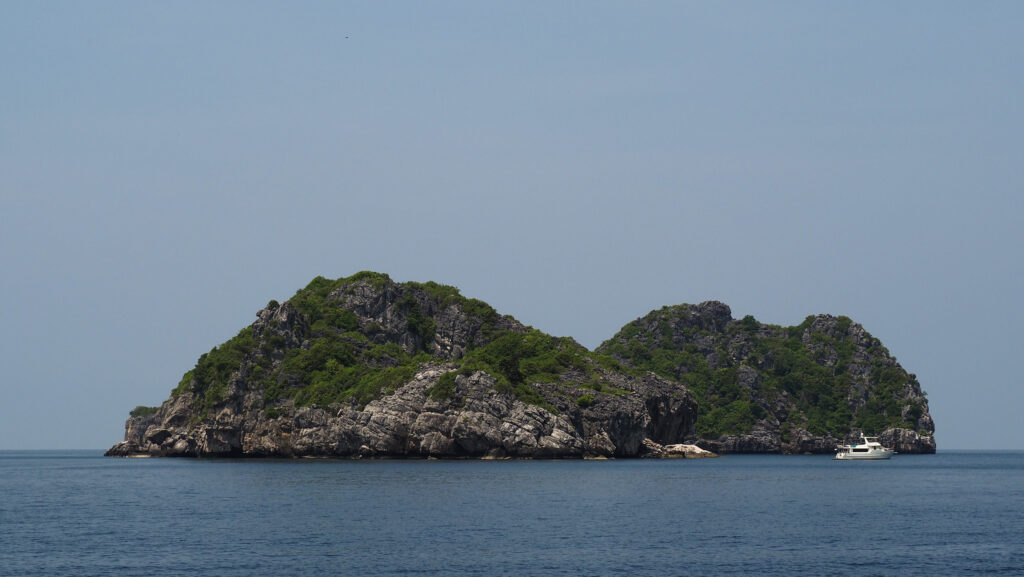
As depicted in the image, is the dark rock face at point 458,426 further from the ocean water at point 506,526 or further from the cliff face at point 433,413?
the ocean water at point 506,526

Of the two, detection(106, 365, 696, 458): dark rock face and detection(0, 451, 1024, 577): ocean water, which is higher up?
detection(106, 365, 696, 458): dark rock face

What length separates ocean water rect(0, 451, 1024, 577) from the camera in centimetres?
5781

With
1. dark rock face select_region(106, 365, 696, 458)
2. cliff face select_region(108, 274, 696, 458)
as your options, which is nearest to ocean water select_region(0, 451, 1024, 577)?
dark rock face select_region(106, 365, 696, 458)

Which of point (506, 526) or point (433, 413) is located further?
point (433, 413)

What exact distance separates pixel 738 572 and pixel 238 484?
77.5 meters

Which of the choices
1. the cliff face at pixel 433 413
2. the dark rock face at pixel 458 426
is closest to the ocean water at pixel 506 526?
the dark rock face at pixel 458 426

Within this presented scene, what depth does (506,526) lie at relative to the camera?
7444 cm

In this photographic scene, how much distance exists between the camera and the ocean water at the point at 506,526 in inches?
2276

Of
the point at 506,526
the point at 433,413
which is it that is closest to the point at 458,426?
the point at 433,413

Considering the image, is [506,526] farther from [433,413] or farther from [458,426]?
[433,413]

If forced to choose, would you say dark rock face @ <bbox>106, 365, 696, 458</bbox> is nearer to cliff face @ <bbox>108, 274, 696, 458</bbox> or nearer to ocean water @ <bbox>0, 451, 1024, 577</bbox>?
cliff face @ <bbox>108, 274, 696, 458</bbox>

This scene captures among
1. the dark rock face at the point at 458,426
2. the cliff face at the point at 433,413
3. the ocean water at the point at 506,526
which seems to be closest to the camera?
the ocean water at the point at 506,526

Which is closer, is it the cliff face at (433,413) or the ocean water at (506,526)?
the ocean water at (506,526)

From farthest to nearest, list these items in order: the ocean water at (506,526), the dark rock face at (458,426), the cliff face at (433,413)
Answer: the cliff face at (433,413)
the dark rock face at (458,426)
the ocean water at (506,526)
